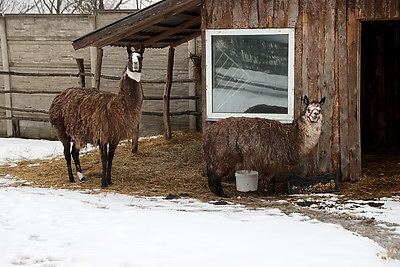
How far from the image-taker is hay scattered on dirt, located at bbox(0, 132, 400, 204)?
25.2ft

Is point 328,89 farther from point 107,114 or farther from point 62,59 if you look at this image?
point 62,59

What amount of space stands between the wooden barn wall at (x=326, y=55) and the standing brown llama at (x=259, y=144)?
2.32 ft

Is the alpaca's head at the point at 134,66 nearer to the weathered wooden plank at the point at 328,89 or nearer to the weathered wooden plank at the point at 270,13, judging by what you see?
the weathered wooden plank at the point at 270,13

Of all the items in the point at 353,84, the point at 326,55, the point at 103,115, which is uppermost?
the point at 326,55

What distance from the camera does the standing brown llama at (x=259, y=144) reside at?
7242 mm

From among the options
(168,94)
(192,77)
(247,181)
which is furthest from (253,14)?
(192,77)

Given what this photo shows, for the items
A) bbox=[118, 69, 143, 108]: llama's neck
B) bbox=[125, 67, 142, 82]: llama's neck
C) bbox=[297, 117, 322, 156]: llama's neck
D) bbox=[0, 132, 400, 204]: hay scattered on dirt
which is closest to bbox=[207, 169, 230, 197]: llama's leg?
bbox=[0, 132, 400, 204]: hay scattered on dirt

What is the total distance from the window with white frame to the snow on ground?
2.05 meters

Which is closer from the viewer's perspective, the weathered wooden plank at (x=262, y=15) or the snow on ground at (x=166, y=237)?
the snow on ground at (x=166, y=237)

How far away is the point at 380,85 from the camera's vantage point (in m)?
12.0

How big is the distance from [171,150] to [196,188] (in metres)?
3.35

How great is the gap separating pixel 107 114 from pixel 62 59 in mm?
5419

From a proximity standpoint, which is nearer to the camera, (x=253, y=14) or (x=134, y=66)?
(x=134, y=66)

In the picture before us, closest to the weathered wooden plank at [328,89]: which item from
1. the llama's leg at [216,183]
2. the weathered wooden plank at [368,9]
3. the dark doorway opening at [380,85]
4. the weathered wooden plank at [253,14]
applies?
the weathered wooden plank at [368,9]
